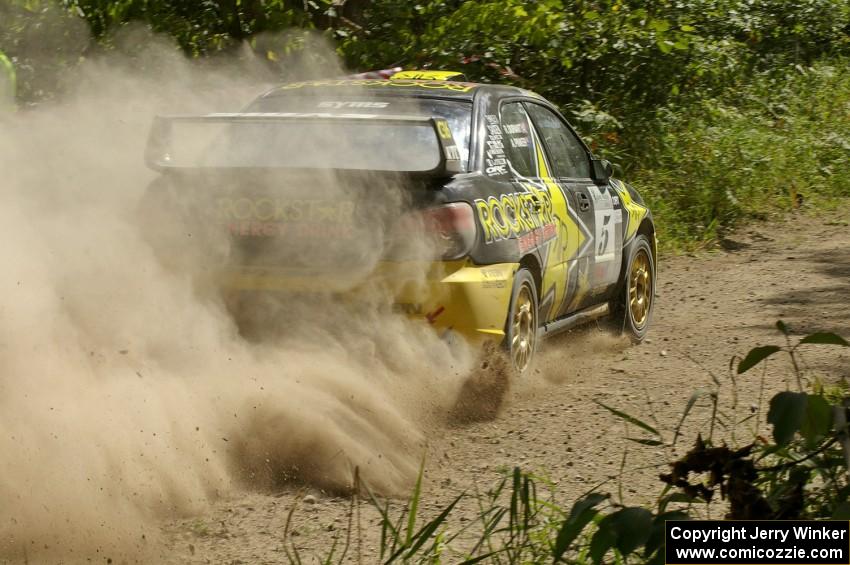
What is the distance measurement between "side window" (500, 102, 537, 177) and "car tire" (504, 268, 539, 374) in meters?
0.68

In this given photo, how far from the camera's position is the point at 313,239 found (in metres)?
5.78

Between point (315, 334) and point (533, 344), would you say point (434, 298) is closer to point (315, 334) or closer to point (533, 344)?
point (315, 334)

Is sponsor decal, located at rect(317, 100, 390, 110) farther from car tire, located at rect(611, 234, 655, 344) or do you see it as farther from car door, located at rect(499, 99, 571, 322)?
car tire, located at rect(611, 234, 655, 344)

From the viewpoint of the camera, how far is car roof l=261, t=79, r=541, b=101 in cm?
695

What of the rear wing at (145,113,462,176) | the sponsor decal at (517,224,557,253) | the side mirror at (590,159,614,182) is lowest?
the side mirror at (590,159,614,182)

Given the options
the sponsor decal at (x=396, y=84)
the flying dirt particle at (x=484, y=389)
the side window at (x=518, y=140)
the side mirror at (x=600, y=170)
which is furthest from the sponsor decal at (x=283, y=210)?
the side mirror at (x=600, y=170)

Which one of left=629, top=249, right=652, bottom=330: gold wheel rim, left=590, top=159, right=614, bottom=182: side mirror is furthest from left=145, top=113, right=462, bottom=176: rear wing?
left=629, top=249, right=652, bottom=330: gold wheel rim

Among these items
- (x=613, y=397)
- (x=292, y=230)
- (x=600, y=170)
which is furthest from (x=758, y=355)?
(x=600, y=170)

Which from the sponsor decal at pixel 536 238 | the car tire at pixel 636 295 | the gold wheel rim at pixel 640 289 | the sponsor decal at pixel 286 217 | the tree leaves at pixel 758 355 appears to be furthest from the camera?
the gold wheel rim at pixel 640 289

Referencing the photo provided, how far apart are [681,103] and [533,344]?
23.5 ft

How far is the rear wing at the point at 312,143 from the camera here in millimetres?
5875

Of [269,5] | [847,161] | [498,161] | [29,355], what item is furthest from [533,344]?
[847,161]

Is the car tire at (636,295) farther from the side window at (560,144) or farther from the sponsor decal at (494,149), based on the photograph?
the sponsor decal at (494,149)
